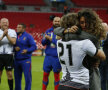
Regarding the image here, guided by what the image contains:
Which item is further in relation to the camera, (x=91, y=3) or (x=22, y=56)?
(x=91, y=3)

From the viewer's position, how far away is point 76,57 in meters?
2.95

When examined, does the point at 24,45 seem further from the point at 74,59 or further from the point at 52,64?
the point at 74,59

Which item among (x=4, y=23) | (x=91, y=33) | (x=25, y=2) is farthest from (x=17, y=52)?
(x=25, y=2)

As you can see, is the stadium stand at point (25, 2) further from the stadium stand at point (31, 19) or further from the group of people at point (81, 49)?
the group of people at point (81, 49)

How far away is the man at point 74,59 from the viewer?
9.59 ft

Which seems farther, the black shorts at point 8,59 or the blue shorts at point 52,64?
the black shorts at point 8,59

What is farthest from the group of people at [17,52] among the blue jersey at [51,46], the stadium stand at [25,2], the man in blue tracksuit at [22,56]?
the stadium stand at [25,2]

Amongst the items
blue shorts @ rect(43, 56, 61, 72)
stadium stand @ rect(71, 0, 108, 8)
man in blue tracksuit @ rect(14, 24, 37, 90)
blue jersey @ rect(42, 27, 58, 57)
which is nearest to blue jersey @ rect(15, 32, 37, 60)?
man in blue tracksuit @ rect(14, 24, 37, 90)

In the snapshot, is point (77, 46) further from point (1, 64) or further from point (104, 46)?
point (1, 64)

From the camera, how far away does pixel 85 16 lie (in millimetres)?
2941

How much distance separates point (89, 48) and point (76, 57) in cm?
18

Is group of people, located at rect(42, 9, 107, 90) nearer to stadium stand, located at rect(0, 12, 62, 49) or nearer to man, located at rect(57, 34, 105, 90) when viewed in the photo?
man, located at rect(57, 34, 105, 90)

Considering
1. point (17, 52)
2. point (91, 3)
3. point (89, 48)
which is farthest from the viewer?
point (91, 3)

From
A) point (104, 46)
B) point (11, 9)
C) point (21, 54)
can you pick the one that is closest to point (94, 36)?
point (104, 46)
